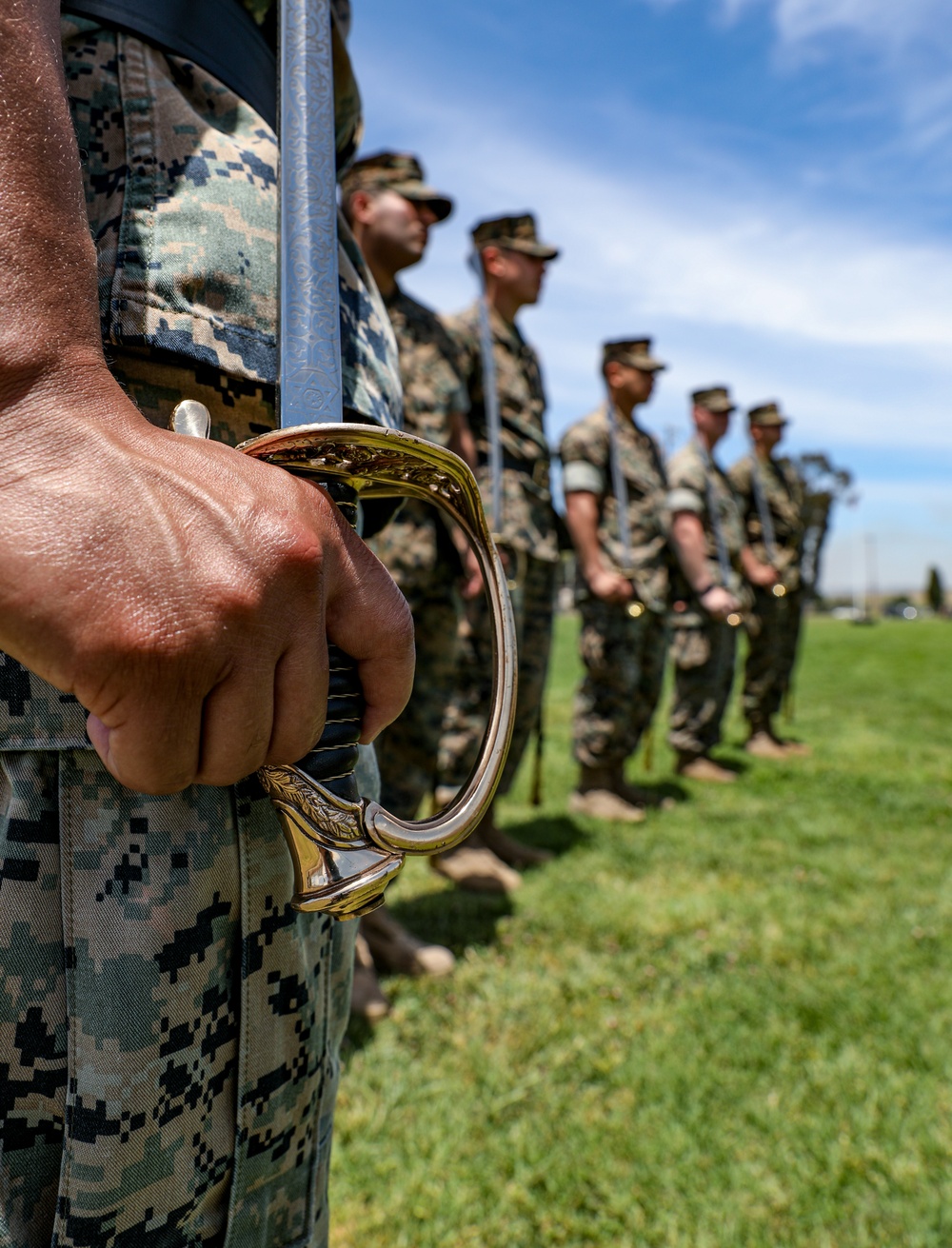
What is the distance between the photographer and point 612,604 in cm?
501

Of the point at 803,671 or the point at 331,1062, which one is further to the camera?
the point at 803,671

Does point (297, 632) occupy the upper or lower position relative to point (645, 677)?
upper

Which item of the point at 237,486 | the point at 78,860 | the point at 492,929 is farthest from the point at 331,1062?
the point at 492,929

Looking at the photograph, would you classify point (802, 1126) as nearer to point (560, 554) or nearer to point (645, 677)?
point (560, 554)

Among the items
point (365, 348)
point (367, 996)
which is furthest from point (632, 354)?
point (365, 348)

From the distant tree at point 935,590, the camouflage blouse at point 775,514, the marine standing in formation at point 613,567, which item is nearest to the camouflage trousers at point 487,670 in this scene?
the marine standing in formation at point 613,567

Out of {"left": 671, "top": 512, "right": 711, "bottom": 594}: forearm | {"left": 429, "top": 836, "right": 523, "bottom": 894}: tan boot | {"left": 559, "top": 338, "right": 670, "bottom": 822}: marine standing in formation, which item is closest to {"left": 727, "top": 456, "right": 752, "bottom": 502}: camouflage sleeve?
{"left": 671, "top": 512, "right": 711, "bottom": 594}: forearm

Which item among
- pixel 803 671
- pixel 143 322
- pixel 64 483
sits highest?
pixel 143 322

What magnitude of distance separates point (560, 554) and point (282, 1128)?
386cm

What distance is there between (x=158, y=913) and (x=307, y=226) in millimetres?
552

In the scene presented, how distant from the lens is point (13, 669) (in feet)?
2.18

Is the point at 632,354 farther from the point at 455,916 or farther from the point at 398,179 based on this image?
the point at 455,916

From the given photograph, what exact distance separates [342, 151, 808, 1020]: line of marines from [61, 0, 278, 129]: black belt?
5.17 ft

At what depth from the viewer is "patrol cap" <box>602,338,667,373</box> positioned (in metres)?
5.16
